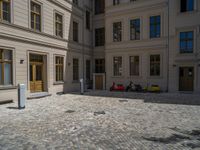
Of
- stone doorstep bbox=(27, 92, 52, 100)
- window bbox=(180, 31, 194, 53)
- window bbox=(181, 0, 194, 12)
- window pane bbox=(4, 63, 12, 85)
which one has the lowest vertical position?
stone doorstep bbox=(27, 92, 52, 100)

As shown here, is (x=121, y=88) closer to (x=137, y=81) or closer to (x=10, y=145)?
(x=137, y=81)

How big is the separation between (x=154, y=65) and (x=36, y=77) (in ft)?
37.8

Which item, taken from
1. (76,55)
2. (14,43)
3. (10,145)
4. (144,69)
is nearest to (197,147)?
(10,145)

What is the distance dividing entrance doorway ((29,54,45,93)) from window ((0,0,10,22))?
317cm

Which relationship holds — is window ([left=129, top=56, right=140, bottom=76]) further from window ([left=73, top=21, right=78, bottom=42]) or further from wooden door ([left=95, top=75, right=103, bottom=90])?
window ([left=73, top=21, right=78, bottom=42])

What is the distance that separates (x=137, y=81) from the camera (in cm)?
1675

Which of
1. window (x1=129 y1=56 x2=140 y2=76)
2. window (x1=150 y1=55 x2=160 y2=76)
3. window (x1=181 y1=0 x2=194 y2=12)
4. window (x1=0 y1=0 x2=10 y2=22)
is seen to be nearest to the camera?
window (x1=0 y1=0 x2=10 y2=22)

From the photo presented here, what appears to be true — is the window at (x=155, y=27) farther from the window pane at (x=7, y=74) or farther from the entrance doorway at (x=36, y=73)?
the window pane at (x=7, y=74)

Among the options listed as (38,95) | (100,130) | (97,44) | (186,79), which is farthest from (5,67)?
(186,79)

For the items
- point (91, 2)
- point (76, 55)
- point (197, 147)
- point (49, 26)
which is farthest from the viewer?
point (91, 2)

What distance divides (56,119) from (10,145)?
2535mm

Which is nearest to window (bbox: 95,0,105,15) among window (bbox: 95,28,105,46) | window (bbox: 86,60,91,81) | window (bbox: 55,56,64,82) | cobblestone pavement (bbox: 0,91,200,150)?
window (bbox: 95,28,105,46)

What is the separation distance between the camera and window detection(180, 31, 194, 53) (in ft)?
47.8

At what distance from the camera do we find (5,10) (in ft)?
33.7
